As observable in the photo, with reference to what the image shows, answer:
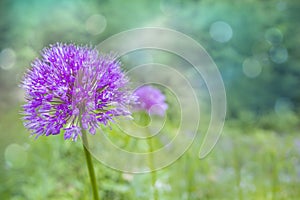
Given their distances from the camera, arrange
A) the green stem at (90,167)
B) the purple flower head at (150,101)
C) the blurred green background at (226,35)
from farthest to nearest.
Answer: the blurred green background at (226,35), the purple flower head at (150,101), the green stem at (90,167)

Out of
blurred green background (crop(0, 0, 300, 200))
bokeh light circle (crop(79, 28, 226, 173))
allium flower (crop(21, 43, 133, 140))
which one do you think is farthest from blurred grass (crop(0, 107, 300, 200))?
blurred green background (crop(0, 0, 300, 200))

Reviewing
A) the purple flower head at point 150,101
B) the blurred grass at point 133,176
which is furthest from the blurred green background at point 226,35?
the purple flower head at point 150,101

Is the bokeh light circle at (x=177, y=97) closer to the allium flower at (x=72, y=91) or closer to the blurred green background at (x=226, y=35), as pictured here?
the blurred green background at (x=226, y=35)

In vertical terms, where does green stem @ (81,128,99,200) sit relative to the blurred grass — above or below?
below

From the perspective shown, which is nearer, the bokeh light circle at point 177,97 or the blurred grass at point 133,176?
the blurred grass at point 133,176

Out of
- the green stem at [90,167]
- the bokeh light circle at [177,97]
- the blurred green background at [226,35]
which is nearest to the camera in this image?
the green stem at [90,167]

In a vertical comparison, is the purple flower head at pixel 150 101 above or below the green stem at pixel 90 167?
above

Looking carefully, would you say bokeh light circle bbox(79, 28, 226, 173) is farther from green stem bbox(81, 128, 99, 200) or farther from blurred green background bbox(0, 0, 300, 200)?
green stem bbox(81, 128, 99, 200)

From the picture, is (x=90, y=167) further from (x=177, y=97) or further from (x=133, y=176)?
(x=177, y=97)

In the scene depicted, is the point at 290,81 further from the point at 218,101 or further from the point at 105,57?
the point at 105,57
